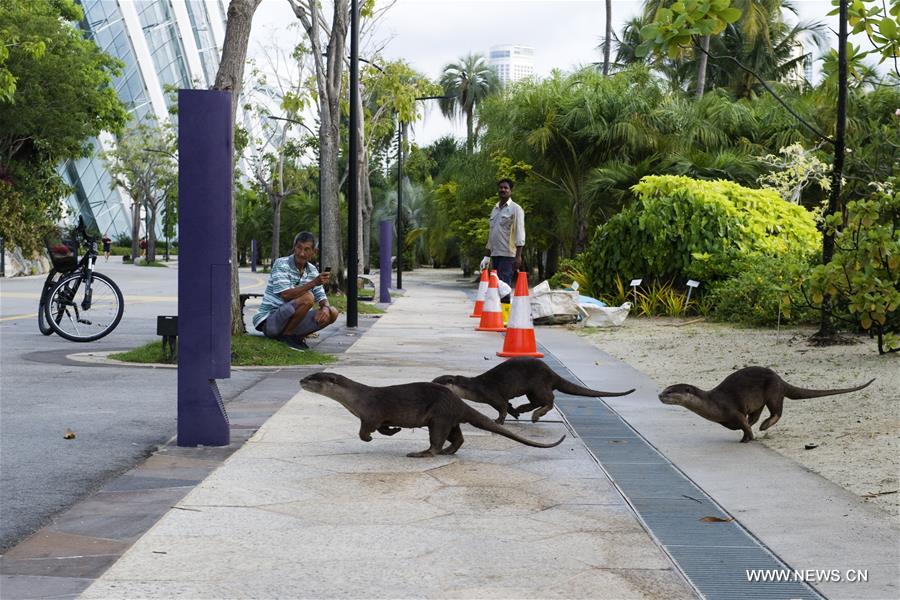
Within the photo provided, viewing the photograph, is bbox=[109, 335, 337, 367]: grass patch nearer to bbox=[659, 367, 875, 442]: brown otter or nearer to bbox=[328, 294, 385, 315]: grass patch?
bbox=[659, 367, 875, 442]: brown otter

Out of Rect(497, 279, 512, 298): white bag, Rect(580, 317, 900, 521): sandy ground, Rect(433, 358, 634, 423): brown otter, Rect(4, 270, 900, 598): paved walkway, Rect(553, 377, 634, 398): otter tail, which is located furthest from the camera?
Rect(497, 279, 512, 298): white bag

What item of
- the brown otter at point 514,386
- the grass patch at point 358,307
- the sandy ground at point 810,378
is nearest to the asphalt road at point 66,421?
the brown otter at point 514,386

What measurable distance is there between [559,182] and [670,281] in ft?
49.9

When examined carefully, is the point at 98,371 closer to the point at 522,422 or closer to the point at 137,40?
the point at 522,422

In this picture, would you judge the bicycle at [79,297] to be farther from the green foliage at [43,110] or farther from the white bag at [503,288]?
the green foliage at [43,110]

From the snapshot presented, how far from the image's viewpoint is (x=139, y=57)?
82375mm

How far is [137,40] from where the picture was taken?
82.1 meters

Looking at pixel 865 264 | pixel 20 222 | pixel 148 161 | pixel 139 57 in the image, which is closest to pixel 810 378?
pixel 865 264

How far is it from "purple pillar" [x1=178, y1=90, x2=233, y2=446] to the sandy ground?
318 cm

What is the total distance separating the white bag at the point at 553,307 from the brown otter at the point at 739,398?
11.1 metres

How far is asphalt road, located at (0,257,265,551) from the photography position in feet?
16.9

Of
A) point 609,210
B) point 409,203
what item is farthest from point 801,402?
point 409,203

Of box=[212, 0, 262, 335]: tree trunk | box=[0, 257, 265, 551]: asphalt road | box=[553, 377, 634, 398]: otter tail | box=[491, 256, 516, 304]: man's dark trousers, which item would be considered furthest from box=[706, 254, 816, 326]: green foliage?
box=[0, 257, 265, 551]: asphalt road

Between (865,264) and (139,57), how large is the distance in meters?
79.7
